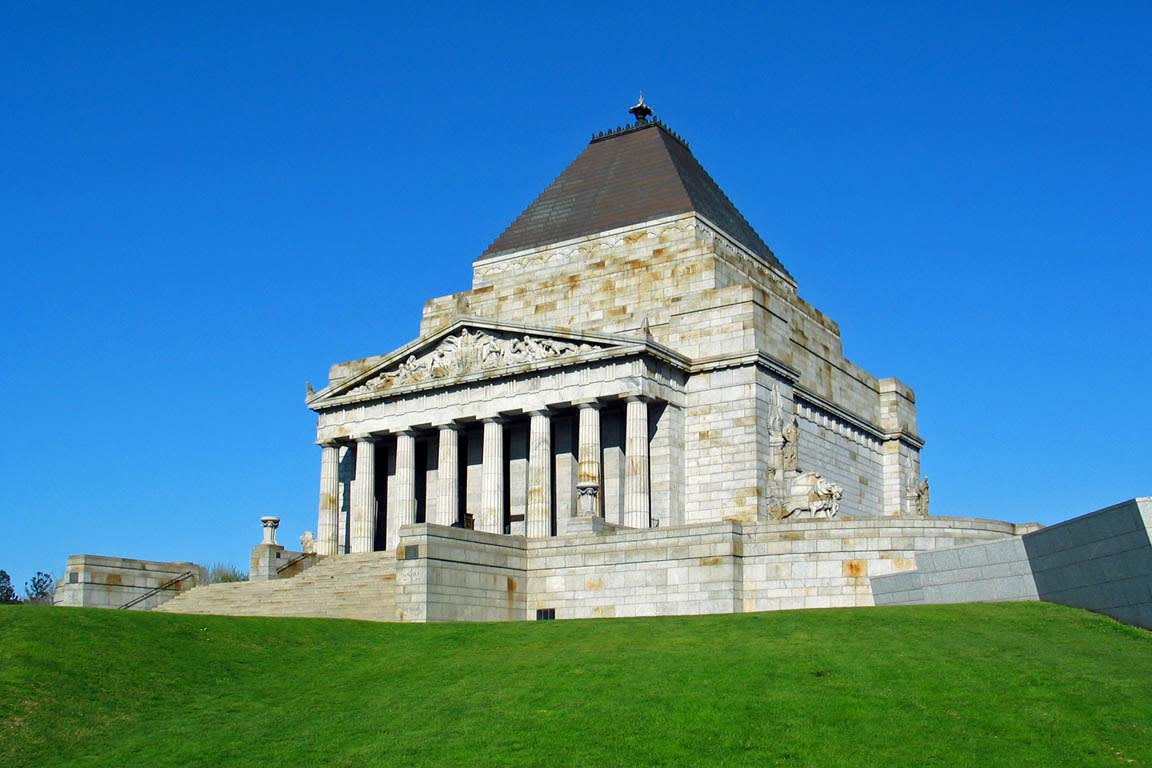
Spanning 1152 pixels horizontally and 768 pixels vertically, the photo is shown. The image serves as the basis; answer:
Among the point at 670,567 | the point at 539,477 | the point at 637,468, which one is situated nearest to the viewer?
the point at 670,567

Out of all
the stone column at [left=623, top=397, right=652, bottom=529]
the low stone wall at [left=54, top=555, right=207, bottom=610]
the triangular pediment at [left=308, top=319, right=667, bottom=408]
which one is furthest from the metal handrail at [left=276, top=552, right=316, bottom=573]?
the stone column at [left=623, top=397, right=652, bottom=529]

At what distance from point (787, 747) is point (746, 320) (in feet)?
105

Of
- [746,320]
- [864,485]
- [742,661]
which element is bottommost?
[742,661]

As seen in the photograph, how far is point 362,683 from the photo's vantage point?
26.7 meters

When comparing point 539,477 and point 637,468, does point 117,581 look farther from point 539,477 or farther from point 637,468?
point 637,468

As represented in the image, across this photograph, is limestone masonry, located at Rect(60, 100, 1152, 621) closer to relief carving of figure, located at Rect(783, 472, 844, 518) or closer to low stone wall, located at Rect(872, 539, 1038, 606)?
relief carving of figure, located at Rect(783, 472, 844, 518)

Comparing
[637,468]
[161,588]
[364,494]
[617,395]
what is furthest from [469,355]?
[161,588]

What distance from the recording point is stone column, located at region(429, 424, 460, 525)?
2055 inches

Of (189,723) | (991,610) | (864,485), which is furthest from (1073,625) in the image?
(864,485)

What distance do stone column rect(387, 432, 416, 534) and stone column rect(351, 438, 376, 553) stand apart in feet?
5.01

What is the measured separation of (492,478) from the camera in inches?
2029

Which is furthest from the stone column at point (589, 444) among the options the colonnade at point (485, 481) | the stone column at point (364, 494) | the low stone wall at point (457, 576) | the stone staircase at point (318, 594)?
the stone column at point (364, 494)

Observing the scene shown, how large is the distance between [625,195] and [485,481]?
15946mm

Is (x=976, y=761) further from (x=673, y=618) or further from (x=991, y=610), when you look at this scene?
(x=673, y=618)
